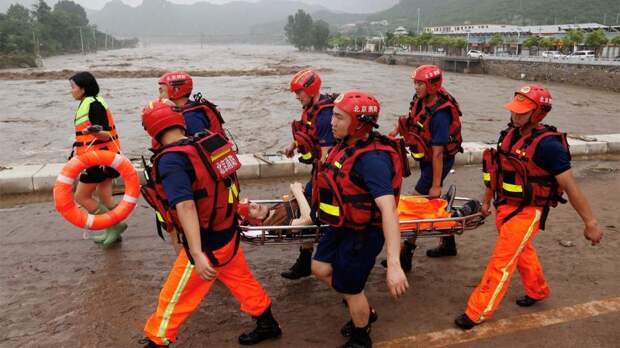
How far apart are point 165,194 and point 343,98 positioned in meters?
1.30

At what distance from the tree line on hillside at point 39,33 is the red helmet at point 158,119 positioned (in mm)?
59821

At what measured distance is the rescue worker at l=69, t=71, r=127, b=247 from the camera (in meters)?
4.65

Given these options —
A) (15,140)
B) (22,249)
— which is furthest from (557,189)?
(15,140)

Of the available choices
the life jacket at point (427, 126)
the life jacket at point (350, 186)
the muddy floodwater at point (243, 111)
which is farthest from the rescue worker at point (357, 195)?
the muddy floodwater at point (243, 111)

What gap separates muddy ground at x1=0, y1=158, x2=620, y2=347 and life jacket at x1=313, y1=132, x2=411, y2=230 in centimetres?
116

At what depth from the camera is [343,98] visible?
2.87 m

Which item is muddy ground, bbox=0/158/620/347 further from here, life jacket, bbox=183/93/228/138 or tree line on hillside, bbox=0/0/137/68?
tree line on hillside, bbox=0/0/137/68

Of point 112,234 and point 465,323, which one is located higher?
point 112,234

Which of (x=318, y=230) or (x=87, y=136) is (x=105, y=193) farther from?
(x=318, y=230)

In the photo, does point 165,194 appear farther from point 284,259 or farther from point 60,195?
point 284,259

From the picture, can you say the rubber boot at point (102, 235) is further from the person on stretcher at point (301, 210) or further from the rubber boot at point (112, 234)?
the person on stretcher at point (301, 210)

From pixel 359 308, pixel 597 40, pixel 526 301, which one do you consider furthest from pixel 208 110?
pixel 597 40

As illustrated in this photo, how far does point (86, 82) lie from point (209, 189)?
8.95 feet

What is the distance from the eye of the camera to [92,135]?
474 cm
